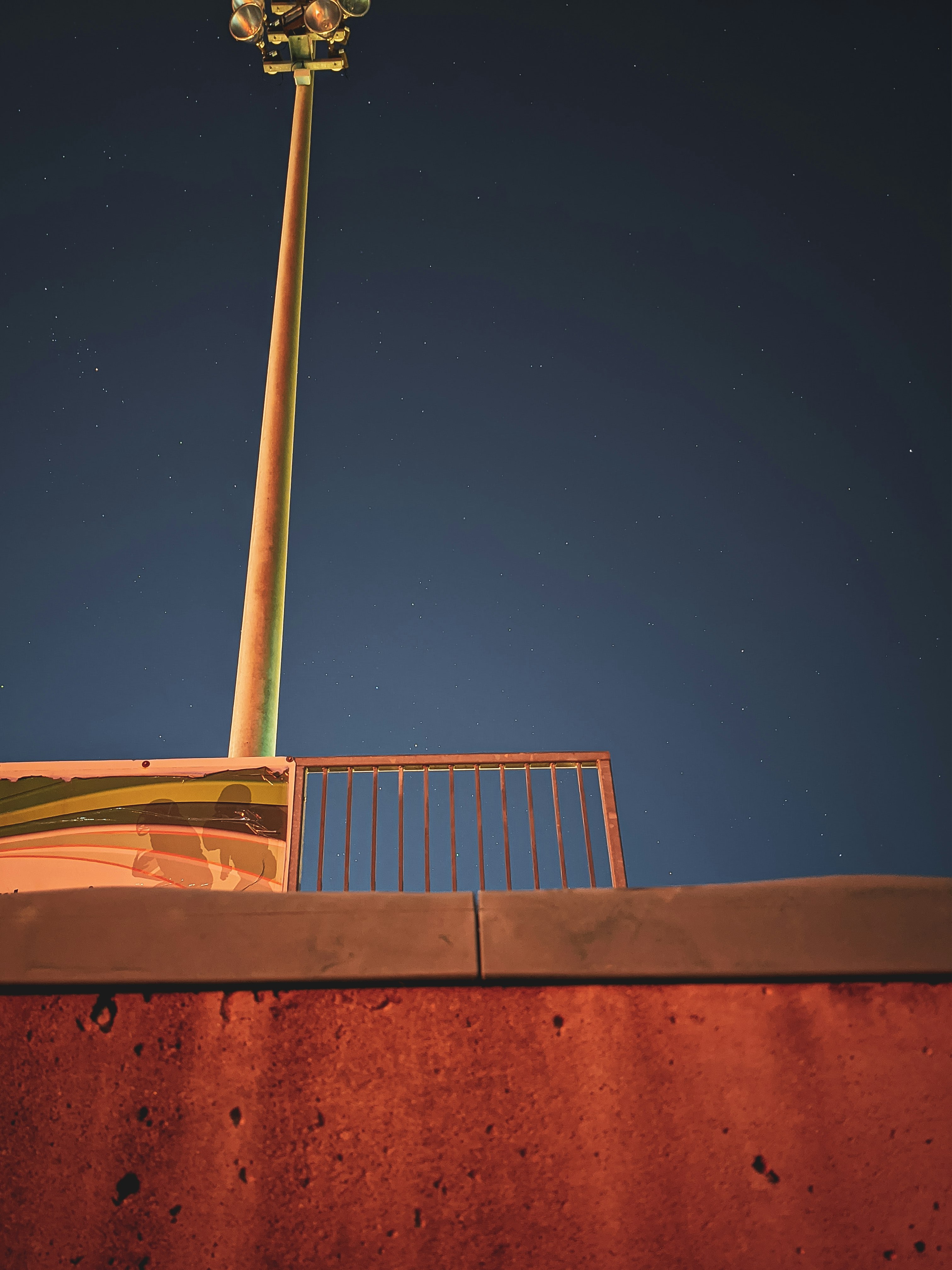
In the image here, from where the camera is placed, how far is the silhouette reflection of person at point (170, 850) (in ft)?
16.1

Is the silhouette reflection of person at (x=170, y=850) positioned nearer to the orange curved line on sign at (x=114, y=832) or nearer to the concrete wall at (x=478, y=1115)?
the orange curved line on sign at (x=114, y=832)

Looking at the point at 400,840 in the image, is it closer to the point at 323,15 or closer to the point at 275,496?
the point at 275,496

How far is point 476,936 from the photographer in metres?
1.64

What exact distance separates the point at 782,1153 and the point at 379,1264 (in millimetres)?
815

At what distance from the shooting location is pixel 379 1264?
1.43m

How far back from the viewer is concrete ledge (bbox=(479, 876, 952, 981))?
1.62 m

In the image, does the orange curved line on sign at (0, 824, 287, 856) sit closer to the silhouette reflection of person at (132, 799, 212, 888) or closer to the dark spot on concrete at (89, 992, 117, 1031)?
the silhouette reflection of person at (132, 799, 212, 888)

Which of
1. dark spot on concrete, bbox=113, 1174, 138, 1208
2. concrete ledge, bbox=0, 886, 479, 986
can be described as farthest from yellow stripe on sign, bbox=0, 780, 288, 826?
dark spot on concrete, bbox=113, 1174, 138, 1208

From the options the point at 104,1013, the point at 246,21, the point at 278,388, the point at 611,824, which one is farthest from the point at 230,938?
the point at 246,21

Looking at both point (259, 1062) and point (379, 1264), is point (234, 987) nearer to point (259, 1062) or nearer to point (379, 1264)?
point (259, 1062)

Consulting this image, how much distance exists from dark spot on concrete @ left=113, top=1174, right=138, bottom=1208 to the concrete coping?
344mm

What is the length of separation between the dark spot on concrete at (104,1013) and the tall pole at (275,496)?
16.9 feet

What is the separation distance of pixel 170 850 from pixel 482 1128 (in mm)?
4021

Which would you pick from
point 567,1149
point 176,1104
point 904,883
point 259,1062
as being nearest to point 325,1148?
point 259,1062
